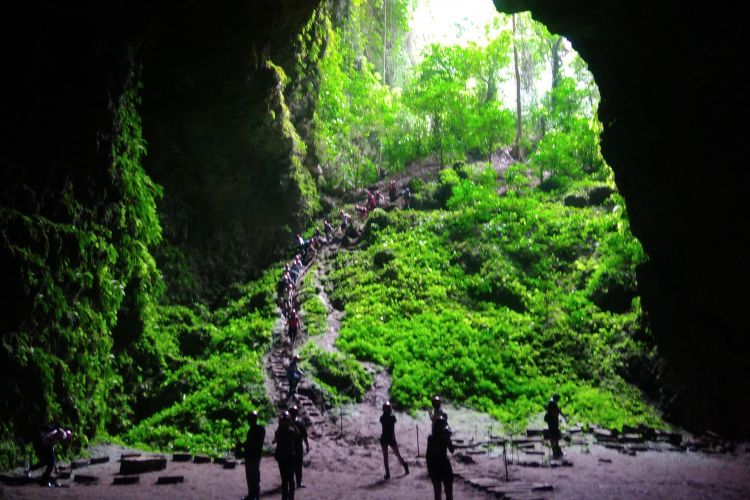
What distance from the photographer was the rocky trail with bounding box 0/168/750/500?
405 inches

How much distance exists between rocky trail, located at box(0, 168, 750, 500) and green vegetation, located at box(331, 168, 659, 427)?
2051 millimetres

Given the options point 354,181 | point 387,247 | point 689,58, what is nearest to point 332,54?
point 354,181

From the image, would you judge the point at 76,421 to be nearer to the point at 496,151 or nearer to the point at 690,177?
the point at 690,177

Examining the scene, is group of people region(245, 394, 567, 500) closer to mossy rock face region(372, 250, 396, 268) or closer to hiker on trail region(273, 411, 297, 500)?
hiker on trail region(273, 411, 297, 500)

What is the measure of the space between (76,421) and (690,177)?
50.4 feet

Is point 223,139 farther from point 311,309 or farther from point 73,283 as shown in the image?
point 73,283

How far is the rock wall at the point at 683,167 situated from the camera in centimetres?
1185

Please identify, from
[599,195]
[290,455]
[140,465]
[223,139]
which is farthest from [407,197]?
[290,455]

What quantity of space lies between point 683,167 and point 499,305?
537 inches

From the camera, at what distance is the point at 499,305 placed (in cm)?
2634

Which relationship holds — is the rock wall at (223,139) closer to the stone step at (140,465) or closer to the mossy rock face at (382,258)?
the mossy rock face at (382,258)

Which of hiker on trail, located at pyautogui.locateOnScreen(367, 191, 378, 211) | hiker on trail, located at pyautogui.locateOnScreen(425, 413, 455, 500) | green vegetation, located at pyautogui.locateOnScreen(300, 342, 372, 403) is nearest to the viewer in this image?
hiker on trail, located at pyautogui.locateOnScreen(425, 413, 455, 500)

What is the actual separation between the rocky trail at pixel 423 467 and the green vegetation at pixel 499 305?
6.73ft

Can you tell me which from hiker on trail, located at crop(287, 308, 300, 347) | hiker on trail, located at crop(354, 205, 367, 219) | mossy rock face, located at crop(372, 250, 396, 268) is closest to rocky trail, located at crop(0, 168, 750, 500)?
hiker on trail, located at crop(287, 308, 300, 347)
